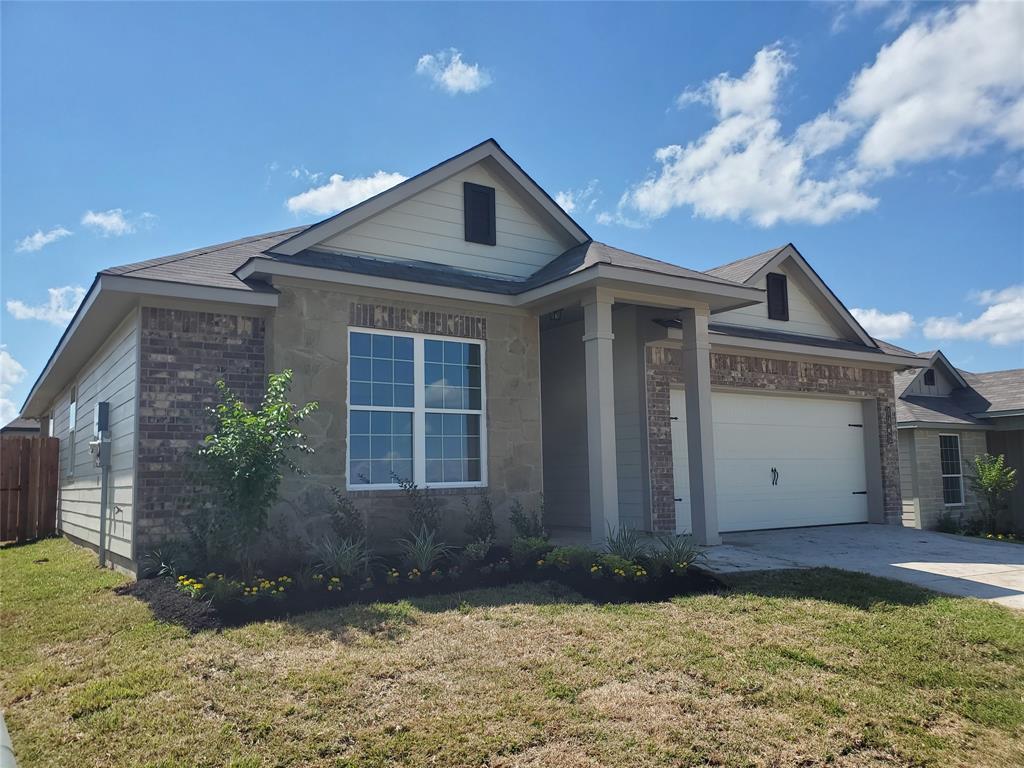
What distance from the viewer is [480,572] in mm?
7969

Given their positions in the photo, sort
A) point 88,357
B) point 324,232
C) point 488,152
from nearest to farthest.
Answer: point 324,232 < point 488,152 < point 88,357

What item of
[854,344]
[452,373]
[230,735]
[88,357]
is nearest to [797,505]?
[854,344]

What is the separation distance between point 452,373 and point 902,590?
19.3ft

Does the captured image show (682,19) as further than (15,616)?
Yes

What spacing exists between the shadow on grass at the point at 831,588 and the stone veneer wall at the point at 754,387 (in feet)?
11.1

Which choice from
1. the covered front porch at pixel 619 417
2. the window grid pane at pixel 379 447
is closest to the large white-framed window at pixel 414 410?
the window grid pane at pixel 379 447

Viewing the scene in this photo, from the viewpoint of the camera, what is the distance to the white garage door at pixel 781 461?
12.7 m

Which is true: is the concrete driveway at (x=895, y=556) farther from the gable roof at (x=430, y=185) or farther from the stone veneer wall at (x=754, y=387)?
the gable roof at (x=430, y=185)

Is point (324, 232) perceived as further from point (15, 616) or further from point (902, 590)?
point (902, 590)

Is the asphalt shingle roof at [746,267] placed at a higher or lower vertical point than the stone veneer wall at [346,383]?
higher

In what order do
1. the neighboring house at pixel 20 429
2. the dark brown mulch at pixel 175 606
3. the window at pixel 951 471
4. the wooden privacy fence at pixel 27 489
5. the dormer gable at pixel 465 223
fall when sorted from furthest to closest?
the neighboring house at pixel 20 429 → the window at pixel 951 471 → the wooden privacy fence at pixel 27 489 → the dormer gable at pixel 465 223 → the dark brown mulch at pixel 175 606

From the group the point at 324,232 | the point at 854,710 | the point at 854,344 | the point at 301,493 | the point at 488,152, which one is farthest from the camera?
the point at 854,344

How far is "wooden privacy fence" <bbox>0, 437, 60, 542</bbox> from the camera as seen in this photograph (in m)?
15.6

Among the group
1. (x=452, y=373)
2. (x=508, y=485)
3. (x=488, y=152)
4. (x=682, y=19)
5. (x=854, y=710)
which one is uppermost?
(x=682, y=19)
